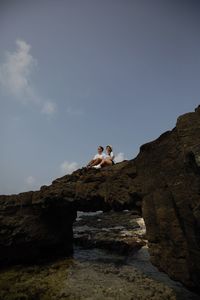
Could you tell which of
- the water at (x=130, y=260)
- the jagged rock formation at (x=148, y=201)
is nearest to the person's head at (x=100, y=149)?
the jagged rock formation at (x=148, y=201)

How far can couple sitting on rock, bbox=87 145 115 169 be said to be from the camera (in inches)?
530

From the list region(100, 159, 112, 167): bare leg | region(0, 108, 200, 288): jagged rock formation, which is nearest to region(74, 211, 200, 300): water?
region(0, 108, 200, 288): jagged rock formation

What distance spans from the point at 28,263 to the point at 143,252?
830cm

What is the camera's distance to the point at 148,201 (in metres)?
9.80

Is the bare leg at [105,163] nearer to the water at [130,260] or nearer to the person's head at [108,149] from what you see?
the person's head at [108,149]

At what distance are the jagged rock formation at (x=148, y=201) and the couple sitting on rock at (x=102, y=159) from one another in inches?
33.1

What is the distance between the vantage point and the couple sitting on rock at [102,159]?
44.2 ft

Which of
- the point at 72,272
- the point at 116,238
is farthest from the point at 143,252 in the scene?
the point at 72,272

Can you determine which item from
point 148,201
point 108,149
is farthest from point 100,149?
point 148,201

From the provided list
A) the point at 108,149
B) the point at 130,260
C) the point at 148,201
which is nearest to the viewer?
the point at 148,201

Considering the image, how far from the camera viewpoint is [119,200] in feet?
36.1

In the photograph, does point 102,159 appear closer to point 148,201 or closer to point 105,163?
point 105,163

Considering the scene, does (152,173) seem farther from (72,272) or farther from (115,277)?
(72,272)

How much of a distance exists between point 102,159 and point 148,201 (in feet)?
15.2
